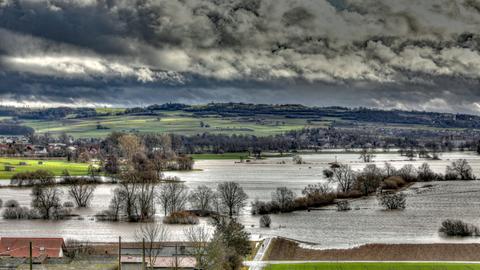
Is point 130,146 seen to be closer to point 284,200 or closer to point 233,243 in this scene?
point 284,200

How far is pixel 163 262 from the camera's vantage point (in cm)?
4347

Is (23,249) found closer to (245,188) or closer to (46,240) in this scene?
(46,240)

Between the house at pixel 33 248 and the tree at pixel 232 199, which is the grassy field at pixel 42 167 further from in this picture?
the house at pixel 33 248

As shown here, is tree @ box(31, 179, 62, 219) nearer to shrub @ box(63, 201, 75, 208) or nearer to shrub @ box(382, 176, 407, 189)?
shrub @ box(63, 201, 75, 208)

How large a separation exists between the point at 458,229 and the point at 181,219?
26.0 meters

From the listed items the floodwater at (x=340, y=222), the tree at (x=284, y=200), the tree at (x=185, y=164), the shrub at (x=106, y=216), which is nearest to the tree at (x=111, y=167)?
the tree at (x=185, y=164)

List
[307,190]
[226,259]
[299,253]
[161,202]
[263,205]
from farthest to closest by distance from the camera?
[307,190] < [161,202] < [263,205] < [299,253] < [226,259]

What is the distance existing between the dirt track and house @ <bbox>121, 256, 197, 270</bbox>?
22.2ft

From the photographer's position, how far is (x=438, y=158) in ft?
570

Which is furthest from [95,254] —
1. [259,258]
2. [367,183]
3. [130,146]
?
[130,146]

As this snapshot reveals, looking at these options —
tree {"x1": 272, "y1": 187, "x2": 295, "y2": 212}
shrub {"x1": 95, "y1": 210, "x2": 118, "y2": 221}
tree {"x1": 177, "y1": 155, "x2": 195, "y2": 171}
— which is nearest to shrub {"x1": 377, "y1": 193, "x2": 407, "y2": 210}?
tree {"x1": 272, "y1": 187, "x2": 295, "y2": 212}

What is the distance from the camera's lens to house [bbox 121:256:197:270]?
42.2 metres

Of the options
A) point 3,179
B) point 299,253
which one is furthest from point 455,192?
point 3,179

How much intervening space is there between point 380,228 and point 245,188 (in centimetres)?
3826
